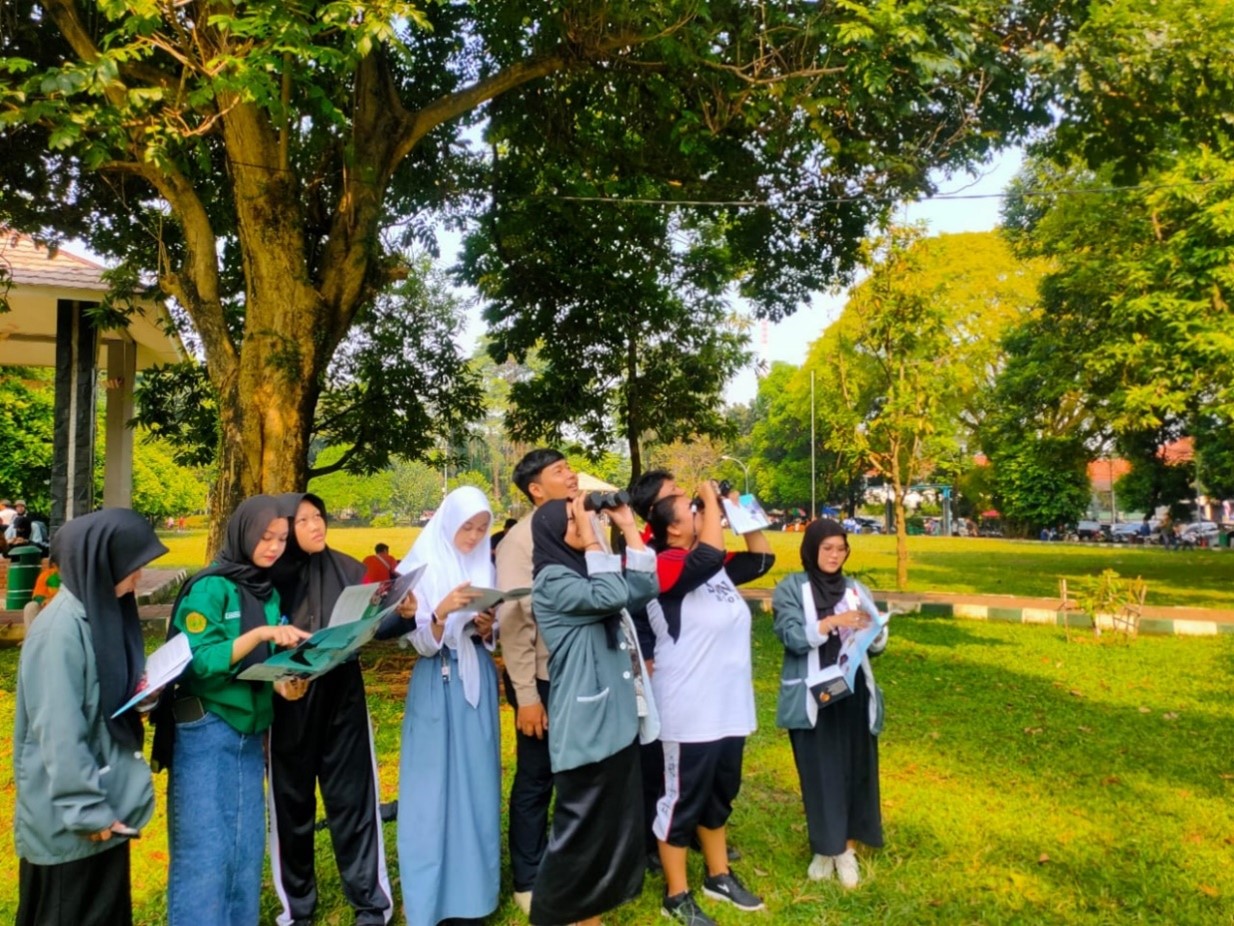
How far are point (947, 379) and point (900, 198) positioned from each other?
22.6 ft

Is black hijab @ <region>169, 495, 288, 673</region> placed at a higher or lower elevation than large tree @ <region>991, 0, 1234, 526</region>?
lower

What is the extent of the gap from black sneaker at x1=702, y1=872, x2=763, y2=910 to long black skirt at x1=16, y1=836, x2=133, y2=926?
6.97ft

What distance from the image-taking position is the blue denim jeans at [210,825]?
2857 millimetres

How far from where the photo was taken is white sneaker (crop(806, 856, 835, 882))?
3.81 metres

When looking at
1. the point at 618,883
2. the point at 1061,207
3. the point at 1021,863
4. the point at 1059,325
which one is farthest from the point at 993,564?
the point at 618,883

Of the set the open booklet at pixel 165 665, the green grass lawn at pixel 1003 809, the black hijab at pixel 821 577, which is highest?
the black hijab at pixel 821 577

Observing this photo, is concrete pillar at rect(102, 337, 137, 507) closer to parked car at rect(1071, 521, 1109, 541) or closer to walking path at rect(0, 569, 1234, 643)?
walking path at rect(0, 569, 1234, 643)

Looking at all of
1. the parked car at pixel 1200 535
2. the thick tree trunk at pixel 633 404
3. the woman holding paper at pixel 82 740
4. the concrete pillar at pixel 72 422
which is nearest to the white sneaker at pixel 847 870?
the woman holding paper at pixel 82 740

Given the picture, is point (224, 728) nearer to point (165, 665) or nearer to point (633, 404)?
point (165, 665)

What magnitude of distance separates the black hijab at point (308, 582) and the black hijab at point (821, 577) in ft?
6.02

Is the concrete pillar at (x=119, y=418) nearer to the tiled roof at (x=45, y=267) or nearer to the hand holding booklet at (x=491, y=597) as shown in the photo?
the tiled roof at (x=45, y=267)

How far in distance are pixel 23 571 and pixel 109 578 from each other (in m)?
9.08

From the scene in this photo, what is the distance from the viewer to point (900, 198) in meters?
8.40

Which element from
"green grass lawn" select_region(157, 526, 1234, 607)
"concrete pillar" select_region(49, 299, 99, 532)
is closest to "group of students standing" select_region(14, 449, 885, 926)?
"concrete pillar" select_region(49, 299, 99, 532)
